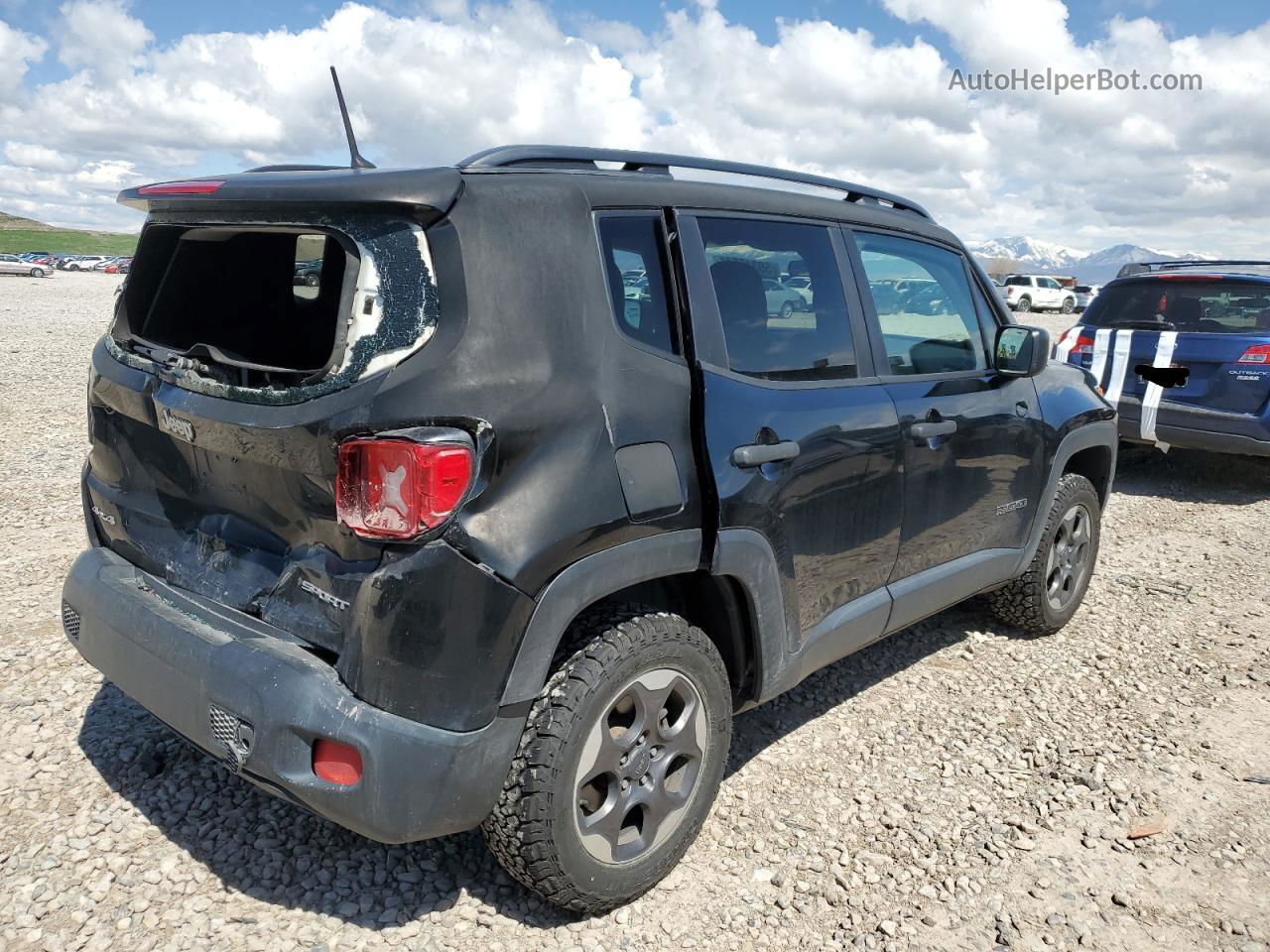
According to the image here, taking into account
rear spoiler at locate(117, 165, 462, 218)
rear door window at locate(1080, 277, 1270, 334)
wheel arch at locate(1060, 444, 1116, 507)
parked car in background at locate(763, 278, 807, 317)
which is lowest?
wheel arch at locate(1060, 444, 1116, 507)

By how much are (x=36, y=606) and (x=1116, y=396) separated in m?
7.21

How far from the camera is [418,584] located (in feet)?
6.86

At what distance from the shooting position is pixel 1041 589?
4484 mm

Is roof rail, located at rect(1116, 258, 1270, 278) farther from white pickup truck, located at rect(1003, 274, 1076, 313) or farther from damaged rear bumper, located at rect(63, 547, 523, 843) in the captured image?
white pickup truck, located at rect(1003, 274, 1076, 313)

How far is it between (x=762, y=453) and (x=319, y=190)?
4.30 ft

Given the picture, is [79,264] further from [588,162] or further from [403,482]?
[403,482]

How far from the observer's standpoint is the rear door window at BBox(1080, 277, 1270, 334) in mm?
7078

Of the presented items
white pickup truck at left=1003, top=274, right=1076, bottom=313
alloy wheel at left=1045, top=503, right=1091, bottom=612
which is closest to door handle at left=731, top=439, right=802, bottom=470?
alloy wheel at left=1045, top=503, right=1091, bottom=612

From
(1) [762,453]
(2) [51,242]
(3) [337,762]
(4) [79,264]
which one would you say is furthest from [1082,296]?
(2) [51,242]

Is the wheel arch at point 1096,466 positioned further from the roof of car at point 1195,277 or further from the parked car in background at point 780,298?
the roof of car at point 1195,277

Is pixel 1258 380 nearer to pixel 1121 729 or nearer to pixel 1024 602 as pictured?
pixel 1024 602

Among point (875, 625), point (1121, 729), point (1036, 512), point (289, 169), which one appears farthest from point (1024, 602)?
point (289, 169)

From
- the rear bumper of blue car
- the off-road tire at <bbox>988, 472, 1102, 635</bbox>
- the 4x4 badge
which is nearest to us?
the 4x4 badge

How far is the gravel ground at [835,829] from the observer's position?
261 centimetres
